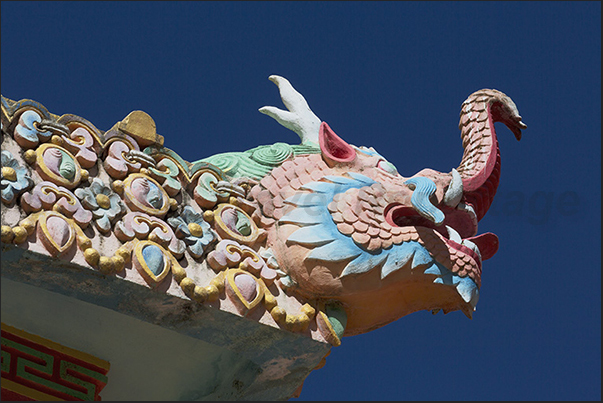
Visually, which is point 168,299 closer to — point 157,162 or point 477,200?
point 157,162

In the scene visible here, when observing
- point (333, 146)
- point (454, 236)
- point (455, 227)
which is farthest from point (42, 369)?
point (455, 227)

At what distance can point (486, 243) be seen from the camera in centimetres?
640

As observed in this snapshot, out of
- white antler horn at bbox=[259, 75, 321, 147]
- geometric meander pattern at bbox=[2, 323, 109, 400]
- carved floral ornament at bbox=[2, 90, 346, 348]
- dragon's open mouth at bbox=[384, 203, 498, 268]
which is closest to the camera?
carved floral ornament at bbox=[2, 90, 346, 348]

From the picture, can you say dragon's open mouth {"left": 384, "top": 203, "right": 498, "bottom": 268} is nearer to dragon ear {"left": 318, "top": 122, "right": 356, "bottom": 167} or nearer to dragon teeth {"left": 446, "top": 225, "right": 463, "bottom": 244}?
dragon teeth {"left": 446, "top": 225, "right": 463, "bottom": 244}

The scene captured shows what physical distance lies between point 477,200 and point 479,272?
61 centimetres

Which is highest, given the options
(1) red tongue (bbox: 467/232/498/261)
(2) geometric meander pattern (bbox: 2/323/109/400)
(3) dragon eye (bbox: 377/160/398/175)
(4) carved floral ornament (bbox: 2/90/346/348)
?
(3) dragon eye (bbox: 377/160/398/175)

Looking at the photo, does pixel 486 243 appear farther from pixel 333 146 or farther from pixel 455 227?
pixel 333 146

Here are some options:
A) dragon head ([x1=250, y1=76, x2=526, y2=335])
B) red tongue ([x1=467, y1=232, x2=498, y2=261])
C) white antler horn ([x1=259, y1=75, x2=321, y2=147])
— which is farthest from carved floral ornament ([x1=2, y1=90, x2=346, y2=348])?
red tongue ([x1=467, y1=232, x2=498, y2=261])

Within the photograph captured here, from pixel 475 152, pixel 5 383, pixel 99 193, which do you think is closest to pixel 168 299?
pixel 99 193

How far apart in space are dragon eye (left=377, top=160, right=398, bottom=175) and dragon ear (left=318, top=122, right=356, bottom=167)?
0.19 m

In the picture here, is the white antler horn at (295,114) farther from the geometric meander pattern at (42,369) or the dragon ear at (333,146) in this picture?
the geometric meander pattern at (42,369)

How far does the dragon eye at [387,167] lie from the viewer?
6348 mm

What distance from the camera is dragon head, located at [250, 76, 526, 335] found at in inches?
225

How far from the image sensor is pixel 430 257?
5.86 m
